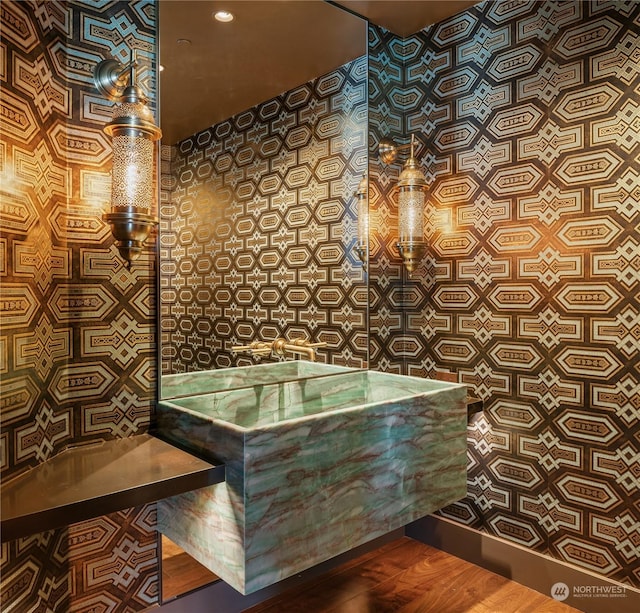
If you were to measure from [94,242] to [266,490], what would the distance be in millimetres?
938

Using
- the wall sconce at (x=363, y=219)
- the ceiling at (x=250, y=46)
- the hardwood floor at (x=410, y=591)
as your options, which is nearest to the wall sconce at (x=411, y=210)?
the wall sconce at (x=363, y=219)

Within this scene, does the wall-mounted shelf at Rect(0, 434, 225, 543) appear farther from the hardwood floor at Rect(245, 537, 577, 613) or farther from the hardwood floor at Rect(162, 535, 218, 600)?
the hardwood floor at Rect(245, 537, 577, 613)

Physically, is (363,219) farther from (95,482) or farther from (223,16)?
(95,482)

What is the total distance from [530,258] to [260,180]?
118 centimetres

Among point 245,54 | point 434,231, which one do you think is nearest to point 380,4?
point 245,54

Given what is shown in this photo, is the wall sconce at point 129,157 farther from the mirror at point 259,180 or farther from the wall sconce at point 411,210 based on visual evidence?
the wall sconce at point 411,210

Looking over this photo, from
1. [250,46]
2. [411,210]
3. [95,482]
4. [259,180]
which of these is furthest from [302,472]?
[250,46]

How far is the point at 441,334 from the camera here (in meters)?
2.45

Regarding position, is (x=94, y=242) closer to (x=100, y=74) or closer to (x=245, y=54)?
(x=100, y=74)

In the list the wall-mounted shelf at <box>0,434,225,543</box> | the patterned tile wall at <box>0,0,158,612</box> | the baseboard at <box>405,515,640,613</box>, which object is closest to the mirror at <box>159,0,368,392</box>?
the patterned tile wall at <box>0,0,158,612</box>

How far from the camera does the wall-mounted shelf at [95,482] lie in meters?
1.12

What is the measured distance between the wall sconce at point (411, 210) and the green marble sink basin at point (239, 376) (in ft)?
2.16

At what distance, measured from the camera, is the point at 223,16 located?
1.90m

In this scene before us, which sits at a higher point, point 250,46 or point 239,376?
point 250,46
